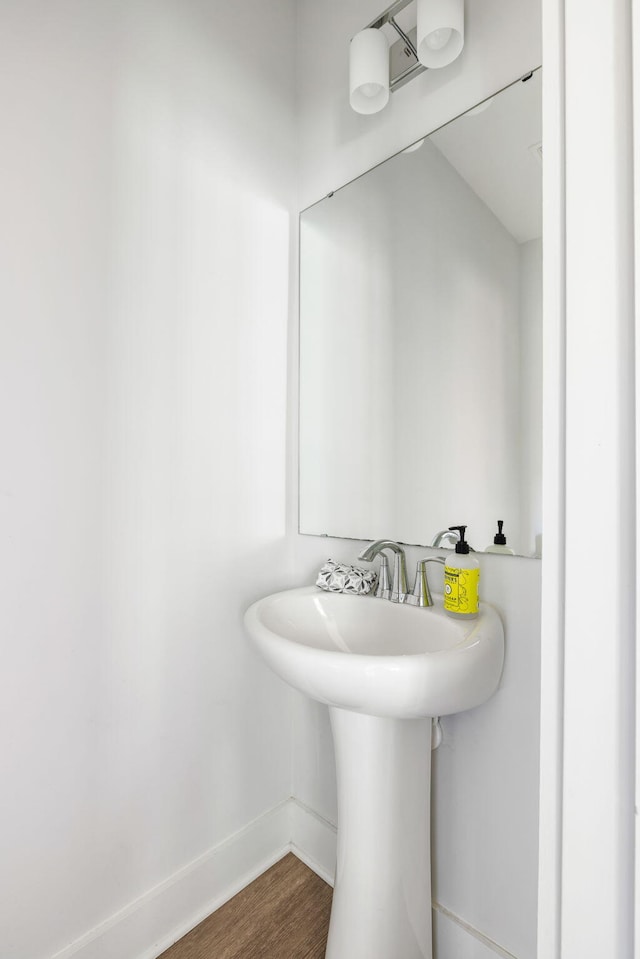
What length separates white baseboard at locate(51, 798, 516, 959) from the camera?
3.40ft

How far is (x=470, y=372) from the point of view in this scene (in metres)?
1.08

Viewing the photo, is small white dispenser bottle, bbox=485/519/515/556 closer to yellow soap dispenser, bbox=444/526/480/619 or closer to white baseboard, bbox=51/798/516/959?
yellow soap dispenser, bbox=444/526/480/619

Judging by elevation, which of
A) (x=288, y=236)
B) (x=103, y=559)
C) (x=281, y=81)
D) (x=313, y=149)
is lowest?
(x=103, y=559)

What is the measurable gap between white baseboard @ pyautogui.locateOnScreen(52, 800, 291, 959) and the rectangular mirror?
33.4 inches

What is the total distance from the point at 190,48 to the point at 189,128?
7.8 inches

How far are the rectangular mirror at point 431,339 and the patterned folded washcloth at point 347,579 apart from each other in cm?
11

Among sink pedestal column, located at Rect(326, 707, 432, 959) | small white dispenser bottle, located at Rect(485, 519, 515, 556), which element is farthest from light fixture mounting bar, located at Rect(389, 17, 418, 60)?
sink pedestal column, located at Rect(326, 707, 432, 959)

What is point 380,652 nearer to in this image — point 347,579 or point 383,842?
point 347,579

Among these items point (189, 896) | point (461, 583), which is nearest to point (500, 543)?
point (461, 583)

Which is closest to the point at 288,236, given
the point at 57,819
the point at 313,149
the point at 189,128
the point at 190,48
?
the point at 313,149

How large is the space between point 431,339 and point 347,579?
0.62 m

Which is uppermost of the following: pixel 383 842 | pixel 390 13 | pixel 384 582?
pixel 390 13

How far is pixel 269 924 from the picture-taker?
3.85 ft

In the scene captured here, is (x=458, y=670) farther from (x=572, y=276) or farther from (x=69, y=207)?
(x=69, y=207)
